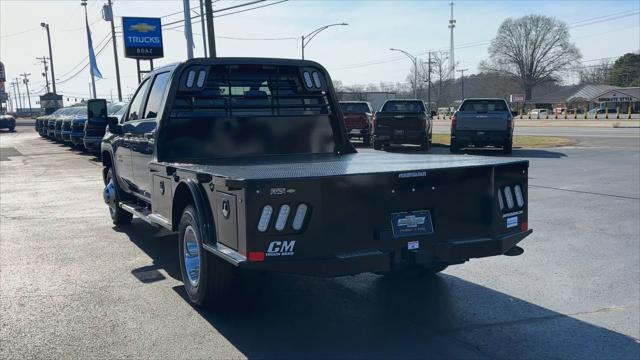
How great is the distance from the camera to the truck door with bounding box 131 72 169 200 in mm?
6367

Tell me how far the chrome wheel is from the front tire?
11.3 ft

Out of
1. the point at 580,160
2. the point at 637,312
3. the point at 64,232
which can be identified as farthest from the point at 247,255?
the point at 580,160

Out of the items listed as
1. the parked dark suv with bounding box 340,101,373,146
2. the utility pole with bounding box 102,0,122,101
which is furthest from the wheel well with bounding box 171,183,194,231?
the utility pole with bounding box 102,0,122,101

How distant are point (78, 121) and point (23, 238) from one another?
53.4 ft

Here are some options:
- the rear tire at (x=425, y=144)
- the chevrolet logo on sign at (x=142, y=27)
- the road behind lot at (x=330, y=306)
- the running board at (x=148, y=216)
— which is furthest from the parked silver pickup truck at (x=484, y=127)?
the chevrolet logo on sign at (x=142, y=27)

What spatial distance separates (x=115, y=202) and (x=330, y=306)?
4.55 metres

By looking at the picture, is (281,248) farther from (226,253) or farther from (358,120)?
(358,120)

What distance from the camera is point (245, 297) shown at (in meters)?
5.32

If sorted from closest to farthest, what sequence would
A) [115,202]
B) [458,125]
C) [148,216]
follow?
[148,216] < [115,202] < [458,125]

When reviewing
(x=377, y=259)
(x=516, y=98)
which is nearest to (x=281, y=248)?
(x=377, y=259)

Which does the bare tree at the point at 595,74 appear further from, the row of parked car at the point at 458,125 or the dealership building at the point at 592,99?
the row of parked car at the point at 458,125

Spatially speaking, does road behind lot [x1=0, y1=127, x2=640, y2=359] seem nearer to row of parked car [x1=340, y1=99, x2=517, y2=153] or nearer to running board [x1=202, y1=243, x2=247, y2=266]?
running board [x1=202, y1=243, x2=247, y2=266]

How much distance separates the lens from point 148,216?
6371mm

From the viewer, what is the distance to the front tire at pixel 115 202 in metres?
8.28
